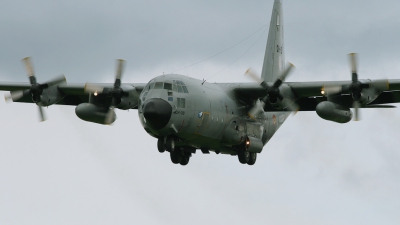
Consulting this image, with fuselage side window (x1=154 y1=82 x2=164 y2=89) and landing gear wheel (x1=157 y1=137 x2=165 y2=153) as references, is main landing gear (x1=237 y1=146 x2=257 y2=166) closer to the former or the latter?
landing gear wheel (x1=157 y1=137 x2=165 y2=153)

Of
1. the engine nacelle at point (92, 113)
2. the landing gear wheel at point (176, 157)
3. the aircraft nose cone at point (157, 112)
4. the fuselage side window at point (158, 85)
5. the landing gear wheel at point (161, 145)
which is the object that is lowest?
the landing gear wheel at point (176, 157)

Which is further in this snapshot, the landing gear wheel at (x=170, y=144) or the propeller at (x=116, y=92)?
the propeller at (x=116, y=92)

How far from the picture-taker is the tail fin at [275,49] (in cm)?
3759

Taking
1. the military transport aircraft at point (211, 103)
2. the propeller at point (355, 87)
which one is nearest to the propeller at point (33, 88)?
the military transport aircraft at point (211, 103)

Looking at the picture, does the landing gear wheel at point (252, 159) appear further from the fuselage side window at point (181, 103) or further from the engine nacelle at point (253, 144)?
the fuselage side window at point (181, 103)

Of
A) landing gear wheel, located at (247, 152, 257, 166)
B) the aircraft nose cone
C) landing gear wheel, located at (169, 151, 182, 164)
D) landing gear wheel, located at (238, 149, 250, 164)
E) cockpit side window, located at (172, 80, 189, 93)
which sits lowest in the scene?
landing gear wheel, located at (247, 152, 257, 166)

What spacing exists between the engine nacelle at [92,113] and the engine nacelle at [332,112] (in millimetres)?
9013

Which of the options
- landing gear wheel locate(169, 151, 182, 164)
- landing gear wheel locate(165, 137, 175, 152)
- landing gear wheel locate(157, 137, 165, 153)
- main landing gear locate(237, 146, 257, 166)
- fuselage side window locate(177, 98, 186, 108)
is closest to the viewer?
fuselage side window locate(177, 98, 186, 108)

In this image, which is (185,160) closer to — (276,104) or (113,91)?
(113,91)

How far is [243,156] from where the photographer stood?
3250 centimetres

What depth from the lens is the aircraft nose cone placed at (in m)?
27.9

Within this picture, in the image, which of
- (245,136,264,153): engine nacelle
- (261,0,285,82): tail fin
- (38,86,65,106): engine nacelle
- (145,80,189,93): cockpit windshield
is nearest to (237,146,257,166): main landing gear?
(245,136,264,153): engine nacelle

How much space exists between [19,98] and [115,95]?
453 centimetres

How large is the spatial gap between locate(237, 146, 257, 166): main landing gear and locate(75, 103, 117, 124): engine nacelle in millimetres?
5618
